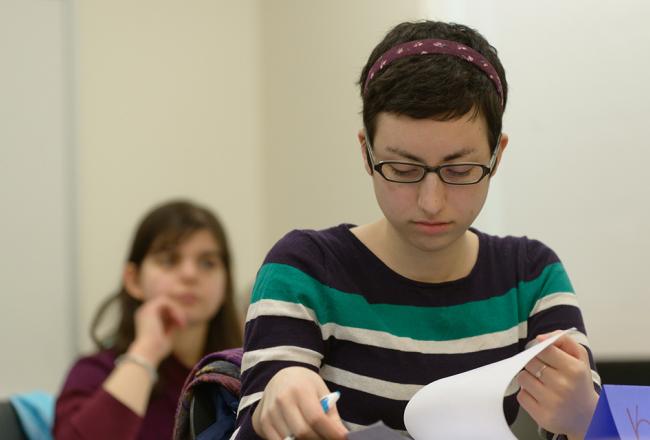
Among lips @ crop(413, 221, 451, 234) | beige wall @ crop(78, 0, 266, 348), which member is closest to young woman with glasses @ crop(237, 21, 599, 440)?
lips @ crop(413, 221, 451, 234)

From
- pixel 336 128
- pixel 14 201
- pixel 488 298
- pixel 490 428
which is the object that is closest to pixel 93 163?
pixel 14 201

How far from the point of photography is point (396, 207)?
96cm

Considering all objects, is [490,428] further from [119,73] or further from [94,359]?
[119,73]

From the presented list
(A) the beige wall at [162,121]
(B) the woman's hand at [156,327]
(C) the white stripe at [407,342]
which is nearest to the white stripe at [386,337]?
(C) the white stripe at [407,342]

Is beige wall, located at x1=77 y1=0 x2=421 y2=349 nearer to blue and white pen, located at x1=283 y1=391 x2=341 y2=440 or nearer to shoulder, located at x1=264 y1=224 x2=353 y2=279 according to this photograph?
shoulder, located at x1=264 y1=224 x2=353 y2=279

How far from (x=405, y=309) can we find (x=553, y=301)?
21 centimetres

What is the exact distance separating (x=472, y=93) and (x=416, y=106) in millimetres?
76

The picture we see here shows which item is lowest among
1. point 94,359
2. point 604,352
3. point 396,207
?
point 94,359

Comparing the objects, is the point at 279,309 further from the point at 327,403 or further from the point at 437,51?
the point at 437,51

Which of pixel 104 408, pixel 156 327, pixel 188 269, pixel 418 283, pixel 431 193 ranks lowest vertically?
pixel 104 408

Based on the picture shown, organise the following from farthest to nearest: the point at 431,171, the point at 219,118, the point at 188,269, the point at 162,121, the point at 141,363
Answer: the point at 219,118
the point at 162,121
the point at 188,269
the point at 141,363
the point at 431,171

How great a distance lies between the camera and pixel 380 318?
3.26 ft

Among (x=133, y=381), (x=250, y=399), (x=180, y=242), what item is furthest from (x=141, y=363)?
(x=250, y=399)

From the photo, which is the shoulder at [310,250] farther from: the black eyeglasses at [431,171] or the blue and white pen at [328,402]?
the blue and white pen at [328,402]
